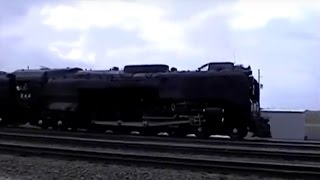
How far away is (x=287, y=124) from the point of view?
78.6ft

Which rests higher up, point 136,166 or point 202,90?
point 202,90

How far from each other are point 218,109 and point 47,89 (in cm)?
851

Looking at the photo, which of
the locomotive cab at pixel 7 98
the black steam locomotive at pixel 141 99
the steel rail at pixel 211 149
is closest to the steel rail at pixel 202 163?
the steel rail at pixel 211 149

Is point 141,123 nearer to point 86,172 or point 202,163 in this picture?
point 202,163

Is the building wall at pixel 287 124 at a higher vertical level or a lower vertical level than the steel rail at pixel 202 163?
higher

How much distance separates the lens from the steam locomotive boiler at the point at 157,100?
20062 millimetres

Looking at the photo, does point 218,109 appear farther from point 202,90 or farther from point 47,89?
point 47,89

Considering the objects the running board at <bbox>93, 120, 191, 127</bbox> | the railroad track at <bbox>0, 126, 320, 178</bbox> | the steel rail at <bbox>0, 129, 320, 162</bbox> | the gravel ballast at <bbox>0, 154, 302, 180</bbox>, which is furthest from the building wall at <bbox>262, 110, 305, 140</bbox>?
the gravel ballast at <bbox>0, 154, 302, 180</bbox>

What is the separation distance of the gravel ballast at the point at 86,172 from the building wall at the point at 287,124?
13.4m

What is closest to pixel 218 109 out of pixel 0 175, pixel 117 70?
pixel 117 70

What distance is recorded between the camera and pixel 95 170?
11273mm

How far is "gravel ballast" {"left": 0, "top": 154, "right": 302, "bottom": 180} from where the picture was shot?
10.4 metres

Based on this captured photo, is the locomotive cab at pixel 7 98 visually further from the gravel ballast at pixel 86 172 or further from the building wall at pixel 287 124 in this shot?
the gravel ballast at pixel 86 172

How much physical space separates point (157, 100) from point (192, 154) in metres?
7.56
